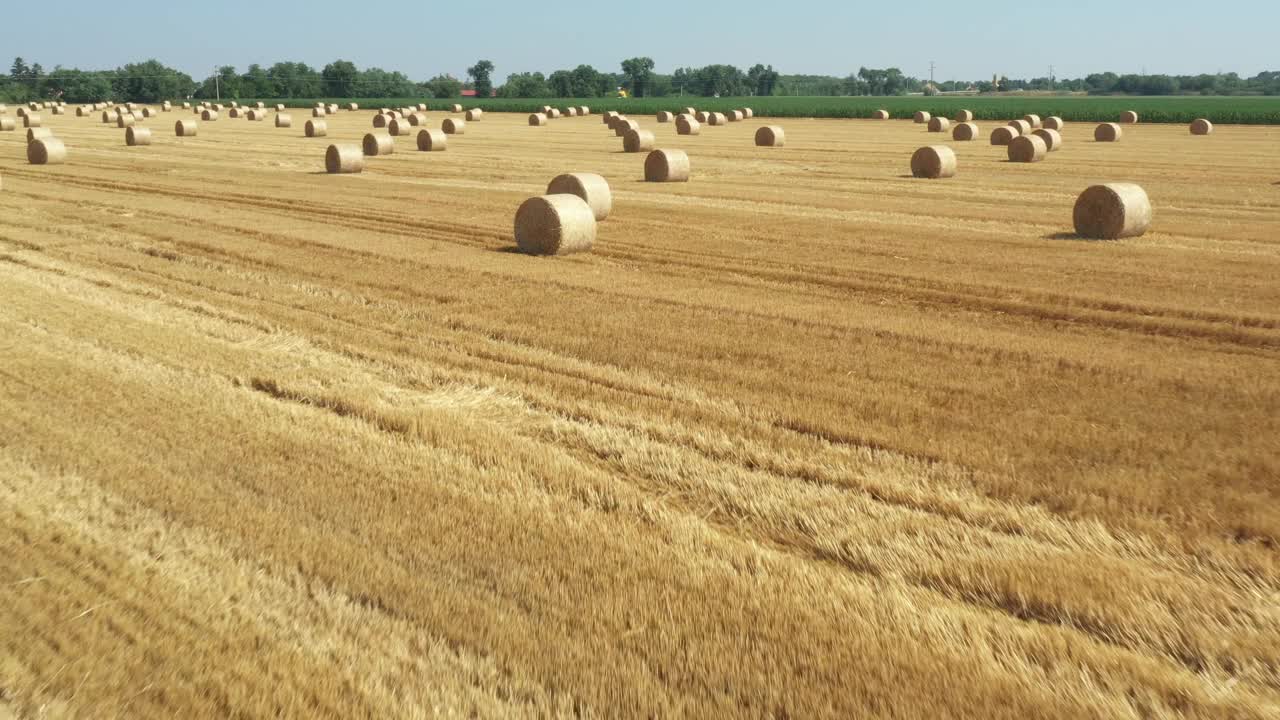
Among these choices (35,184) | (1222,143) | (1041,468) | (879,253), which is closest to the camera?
(1041,468)

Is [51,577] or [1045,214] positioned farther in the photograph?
[1045,214]

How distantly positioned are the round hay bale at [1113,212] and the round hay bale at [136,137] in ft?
105

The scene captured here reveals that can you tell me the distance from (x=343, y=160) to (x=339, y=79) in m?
111

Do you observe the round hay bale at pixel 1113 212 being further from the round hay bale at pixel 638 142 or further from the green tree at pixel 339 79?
the green tree at pixel 339 79

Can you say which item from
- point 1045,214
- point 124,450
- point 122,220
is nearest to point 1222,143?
point 1045,214

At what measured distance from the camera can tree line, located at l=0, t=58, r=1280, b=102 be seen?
117m

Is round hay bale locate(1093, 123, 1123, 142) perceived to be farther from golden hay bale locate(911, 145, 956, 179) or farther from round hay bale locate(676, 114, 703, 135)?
golden hay bale locate(911, 145, 956, 179)

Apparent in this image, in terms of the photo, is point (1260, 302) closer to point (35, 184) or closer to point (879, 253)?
point (879, 253)

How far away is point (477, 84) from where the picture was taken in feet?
471

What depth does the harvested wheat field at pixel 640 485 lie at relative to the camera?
4156 millimetres

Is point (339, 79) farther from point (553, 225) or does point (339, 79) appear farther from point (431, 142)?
point (553, 225)

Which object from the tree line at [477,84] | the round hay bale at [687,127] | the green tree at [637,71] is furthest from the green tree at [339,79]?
the round hay bale at [687,127]

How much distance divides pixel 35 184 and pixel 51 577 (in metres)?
21.1

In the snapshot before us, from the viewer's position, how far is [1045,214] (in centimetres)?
1831
